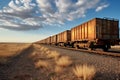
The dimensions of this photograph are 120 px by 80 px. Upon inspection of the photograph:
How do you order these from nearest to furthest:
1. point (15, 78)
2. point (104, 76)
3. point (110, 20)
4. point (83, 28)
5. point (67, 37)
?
point (104, 76), point (15, 78), point (110, 20), point (83, 28), point (67, 37)

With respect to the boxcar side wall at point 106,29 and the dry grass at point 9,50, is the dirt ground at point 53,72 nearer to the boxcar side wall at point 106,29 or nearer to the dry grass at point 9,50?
the boxcar side wall at point 106,29

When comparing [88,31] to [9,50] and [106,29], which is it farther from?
[9,50]

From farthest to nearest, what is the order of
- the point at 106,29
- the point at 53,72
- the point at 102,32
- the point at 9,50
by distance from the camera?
the point at 9,50 → the point at 106,29 → the point at 102,32 → the point at 53,72

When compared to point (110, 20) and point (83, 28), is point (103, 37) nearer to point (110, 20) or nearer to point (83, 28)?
point (110, 20)

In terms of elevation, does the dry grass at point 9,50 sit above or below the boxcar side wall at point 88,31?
below

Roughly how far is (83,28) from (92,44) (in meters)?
3.57

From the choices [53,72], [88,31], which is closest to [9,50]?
[88,31]

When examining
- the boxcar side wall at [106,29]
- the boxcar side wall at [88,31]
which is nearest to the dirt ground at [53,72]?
the boxcar side wall at [106,29]

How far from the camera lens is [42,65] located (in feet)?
30.2

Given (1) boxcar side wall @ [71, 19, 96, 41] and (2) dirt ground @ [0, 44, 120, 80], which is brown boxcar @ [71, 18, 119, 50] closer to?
(1) boxcar side wall @ [71, 19, 96, 41]

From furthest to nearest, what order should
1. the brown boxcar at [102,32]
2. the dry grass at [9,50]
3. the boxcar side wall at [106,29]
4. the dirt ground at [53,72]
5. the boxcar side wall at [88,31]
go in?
the dry grass at [9,50] → the boxcar side wall at [88,31] → the boxcar side wall at [106,29] → the brown boxcar at [102,32] → the dirt ground at [53,72]

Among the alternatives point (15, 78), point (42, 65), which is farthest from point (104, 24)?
point (15, 78)

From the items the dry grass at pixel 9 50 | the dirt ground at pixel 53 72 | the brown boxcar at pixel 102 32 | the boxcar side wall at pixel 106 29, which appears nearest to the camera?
the dirt ground at pixel 53 72

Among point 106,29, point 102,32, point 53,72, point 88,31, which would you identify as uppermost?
point 106,29
